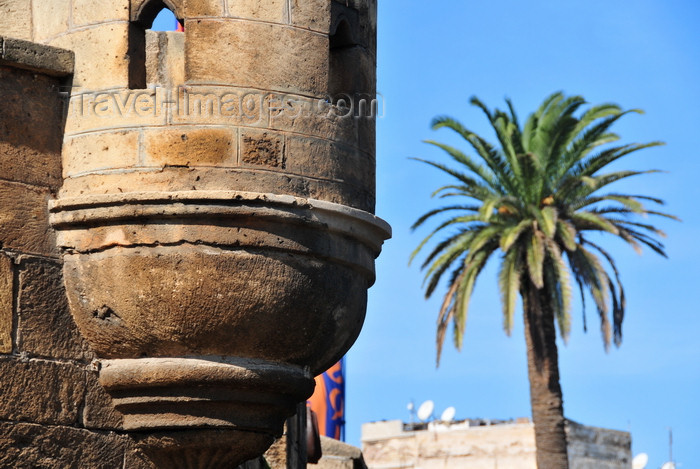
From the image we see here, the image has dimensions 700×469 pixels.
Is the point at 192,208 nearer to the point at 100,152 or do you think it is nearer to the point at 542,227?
the point at 100,152

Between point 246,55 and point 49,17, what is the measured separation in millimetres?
896

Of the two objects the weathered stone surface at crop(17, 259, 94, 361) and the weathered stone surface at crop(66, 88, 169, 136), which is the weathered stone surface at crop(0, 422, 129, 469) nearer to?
the weathered stone surface at crop(17, 259, 94, 361)

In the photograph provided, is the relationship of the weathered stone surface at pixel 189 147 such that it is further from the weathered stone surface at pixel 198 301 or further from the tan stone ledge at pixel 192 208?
the weathered stone surface at pixel 198 301

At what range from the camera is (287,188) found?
4.89 meters

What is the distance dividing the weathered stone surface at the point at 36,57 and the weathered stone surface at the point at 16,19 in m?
0.31

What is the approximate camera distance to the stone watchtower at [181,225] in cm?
476

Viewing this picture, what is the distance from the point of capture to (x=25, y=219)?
493cm

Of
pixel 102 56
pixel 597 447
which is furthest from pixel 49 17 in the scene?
pixel 597 447

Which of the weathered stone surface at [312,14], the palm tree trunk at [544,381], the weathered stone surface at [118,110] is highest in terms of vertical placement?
the palm tree trunk at [544,381]

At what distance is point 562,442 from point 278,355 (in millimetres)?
16181

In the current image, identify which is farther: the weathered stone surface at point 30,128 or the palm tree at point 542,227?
the palm tree at point 542,227

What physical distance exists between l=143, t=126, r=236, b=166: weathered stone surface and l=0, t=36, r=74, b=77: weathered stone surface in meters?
0.49

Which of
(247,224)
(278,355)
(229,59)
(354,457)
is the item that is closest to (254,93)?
(229,59)

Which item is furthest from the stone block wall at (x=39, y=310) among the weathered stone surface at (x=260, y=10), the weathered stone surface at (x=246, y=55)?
the weathered stone surface at (x=260, y=10)
